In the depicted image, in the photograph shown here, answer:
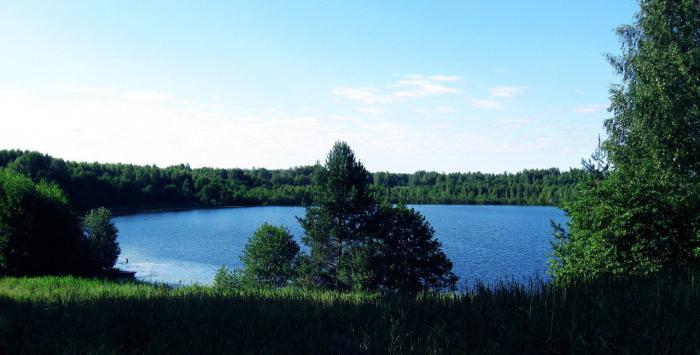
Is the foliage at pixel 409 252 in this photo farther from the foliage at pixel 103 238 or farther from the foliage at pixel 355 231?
the foliage at pixel 103 238

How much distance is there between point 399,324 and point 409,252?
34.1m

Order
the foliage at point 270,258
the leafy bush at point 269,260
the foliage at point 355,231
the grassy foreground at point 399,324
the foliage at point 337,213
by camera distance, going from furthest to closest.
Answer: the foliage at point 270,258
the leafy bush at point 269,260
the foliage at point 337,213
the foliage at point 355,231
the grassy foreground at point 399,324

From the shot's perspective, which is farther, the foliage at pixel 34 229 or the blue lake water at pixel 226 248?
the blue lake water at pixel 226 248

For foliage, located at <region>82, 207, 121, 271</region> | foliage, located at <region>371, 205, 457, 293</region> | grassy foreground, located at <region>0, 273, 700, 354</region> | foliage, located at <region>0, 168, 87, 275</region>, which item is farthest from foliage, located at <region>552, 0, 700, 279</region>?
foliage, located at <region>82, 207, 121, 271</region>

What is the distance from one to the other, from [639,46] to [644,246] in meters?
11.4

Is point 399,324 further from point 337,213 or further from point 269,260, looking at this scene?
point 269,260

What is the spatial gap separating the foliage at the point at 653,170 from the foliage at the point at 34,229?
1267 inches

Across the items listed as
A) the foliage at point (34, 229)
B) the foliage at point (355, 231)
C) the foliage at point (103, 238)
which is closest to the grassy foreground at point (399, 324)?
the foliage at point (34, 229)

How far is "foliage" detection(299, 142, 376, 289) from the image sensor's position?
1529 inches

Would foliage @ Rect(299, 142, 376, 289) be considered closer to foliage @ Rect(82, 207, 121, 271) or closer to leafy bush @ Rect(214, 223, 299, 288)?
leafy bush @ Rect(214, 223, 299, 288)

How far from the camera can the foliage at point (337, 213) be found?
38.8 meters

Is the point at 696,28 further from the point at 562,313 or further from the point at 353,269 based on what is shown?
the point at 353,269

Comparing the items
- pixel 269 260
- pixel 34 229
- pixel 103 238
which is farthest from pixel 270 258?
pixel 103 238

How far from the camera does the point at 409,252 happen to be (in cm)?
3897
